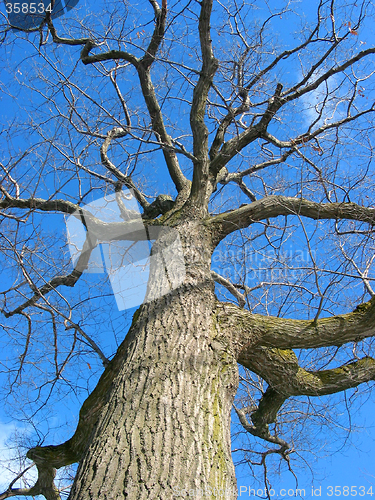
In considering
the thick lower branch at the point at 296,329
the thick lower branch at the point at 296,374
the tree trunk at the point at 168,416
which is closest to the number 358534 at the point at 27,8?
the tree trunk at the point at 168,416

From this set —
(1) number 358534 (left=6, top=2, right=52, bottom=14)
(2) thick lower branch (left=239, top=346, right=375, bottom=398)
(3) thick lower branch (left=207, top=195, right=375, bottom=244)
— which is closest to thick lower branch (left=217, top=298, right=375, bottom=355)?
(2) thick lower branch (left=239, top=346, right=375, bottom=398)

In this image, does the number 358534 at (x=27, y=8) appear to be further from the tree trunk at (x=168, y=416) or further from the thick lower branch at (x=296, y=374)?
the thick lower branch at (x=296, y=374)

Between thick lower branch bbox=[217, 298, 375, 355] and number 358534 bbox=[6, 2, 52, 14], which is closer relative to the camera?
thick lower branch bbox=[217, 298, 375, 355]

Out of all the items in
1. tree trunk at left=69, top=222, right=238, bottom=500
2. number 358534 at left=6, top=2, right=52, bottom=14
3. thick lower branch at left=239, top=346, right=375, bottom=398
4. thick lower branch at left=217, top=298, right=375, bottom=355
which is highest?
number 358534 at left=6, top=2, right=52, bottom=14

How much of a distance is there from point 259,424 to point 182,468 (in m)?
1.85

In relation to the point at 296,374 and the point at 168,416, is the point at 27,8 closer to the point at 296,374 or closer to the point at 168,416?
the point at 168,416

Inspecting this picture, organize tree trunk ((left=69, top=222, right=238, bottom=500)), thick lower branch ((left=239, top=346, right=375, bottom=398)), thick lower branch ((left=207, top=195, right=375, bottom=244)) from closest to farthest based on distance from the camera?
tree trunk ((left=69, top=222, right=238, bottom=500)) → thick lower branch ((left=239, top=346, right=375, bottom=398)) → thick lower branch ((left=207, top=195, right=375, bottom=244))

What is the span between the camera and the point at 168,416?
5.86 feet

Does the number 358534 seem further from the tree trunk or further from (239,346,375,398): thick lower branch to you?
(239,346,375,398): thick lower branch

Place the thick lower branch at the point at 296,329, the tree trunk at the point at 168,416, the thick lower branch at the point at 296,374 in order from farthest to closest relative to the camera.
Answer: the thick lower branch at the point at 296,374, the thick lower branch at the point at 296,329, the tree trunk at the point at 168,416

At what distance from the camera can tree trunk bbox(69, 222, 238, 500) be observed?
153 centimetres

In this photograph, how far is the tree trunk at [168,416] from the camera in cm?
153

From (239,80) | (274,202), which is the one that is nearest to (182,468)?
(274,202)

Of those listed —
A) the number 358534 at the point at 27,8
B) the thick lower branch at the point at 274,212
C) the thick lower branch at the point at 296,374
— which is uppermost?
the number 358534 at the point at 27,8
